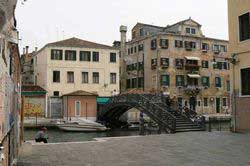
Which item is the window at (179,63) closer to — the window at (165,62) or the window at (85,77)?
the window at (165,62)

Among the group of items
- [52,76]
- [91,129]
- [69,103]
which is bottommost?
[91,129]

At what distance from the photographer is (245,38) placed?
1736 centimetres

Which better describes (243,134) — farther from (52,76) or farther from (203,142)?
(52,76)

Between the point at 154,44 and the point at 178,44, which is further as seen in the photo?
the point at 178,44

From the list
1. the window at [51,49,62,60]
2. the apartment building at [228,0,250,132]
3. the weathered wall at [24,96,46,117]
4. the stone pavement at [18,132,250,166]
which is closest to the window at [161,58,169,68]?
the window at [51,49,62,60]

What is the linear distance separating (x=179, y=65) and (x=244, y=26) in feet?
92.0

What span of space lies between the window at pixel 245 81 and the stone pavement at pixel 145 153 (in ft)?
9.05

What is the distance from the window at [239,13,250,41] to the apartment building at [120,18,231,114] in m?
26.0

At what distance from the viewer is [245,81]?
1736cm

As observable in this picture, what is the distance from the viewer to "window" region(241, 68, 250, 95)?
1714cm

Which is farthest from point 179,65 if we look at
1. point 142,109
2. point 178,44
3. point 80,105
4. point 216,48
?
point 142,109

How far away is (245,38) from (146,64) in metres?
28.8

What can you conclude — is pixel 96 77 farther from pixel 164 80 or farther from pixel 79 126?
pixel 79 126

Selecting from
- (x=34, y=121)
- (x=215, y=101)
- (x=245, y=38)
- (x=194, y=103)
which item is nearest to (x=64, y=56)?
(x=34, y=121)
